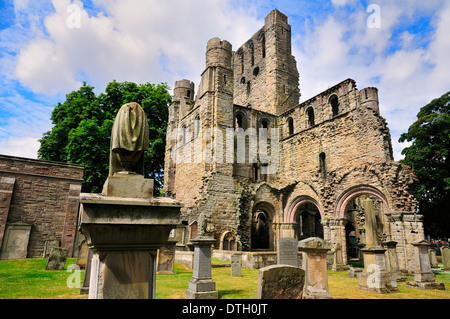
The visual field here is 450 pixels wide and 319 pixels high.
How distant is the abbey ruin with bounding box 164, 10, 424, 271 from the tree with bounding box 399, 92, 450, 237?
14.3 ft

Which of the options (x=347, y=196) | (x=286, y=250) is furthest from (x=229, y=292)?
(x=347, y=196)

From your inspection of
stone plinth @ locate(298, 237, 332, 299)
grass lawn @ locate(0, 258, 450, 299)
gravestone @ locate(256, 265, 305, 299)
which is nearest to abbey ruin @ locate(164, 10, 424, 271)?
grass lawn @ locate(0, 258, 450, 299)

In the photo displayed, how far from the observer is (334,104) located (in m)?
20.4

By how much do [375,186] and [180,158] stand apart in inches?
585

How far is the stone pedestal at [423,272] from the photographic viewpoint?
30.4ft

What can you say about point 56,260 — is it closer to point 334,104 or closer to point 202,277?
point 202,277

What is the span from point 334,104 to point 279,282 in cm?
1747

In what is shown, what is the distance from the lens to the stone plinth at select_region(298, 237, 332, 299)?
266 inches

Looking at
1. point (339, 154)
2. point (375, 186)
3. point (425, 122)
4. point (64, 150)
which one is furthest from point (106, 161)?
point (425, 122)

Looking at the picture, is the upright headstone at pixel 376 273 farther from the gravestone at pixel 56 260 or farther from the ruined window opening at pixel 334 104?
the ruined window opening at pixel 334 104

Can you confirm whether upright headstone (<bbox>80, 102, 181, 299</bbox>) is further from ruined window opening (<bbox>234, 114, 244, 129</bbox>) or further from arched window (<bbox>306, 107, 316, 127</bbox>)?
arched window (<bbox>306, 107, 316, 127</bbox>)

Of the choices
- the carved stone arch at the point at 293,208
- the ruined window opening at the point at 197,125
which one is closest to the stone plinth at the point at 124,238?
the carved stone arch at the point at 293,208

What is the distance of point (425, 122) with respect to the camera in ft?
76.7

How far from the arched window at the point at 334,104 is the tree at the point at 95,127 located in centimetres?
1487
